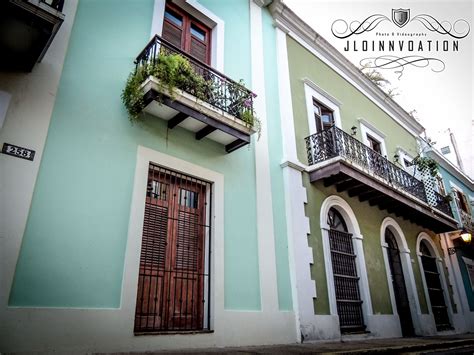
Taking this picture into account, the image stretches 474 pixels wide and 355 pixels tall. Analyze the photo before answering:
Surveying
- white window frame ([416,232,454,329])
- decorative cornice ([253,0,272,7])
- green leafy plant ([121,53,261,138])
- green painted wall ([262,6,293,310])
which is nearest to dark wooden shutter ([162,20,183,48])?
green leafy plant ([121,53,261,138])

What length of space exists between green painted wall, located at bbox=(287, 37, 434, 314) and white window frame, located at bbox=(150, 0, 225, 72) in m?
2.50

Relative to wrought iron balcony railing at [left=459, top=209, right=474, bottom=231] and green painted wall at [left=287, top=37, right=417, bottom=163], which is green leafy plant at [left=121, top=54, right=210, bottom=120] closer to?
green painted wall at [left=287, top=37, right=417, bottom=163]

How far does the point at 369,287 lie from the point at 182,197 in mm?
5386

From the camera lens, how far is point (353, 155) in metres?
8.45

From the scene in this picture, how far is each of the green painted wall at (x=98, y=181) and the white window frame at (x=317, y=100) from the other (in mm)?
3191

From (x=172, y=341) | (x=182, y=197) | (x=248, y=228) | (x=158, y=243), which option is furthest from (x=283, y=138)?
(x=172, y=341)

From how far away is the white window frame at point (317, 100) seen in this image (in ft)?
29.4

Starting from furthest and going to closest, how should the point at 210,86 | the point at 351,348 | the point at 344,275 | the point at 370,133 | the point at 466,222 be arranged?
1. the point at 466,222
2. the point at 370,133
3. the point at 344,275
4. the point at 210,86
5. the point at 351,348

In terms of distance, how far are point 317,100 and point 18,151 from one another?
779 centimetres

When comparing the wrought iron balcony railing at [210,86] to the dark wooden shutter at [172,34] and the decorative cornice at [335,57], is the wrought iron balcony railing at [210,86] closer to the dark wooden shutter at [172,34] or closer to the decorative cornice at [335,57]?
the dark wooden shutter at [172,34]

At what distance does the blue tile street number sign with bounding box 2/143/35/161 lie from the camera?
3.96 meters

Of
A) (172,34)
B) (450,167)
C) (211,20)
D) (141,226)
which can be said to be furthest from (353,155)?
Answer: (450,167)

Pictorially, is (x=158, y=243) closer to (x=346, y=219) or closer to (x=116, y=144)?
(x=116, y=144)

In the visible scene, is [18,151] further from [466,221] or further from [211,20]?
[466,221]
